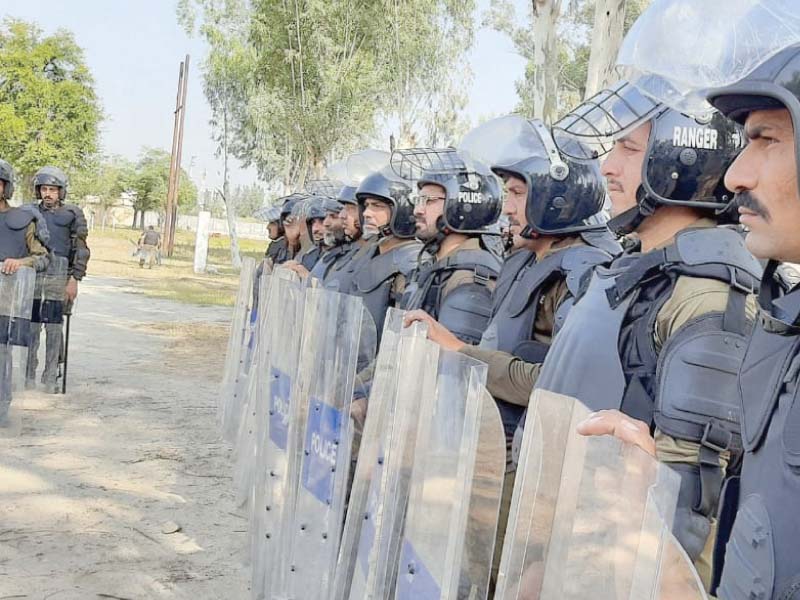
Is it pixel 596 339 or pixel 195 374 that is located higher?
pixel 596 339

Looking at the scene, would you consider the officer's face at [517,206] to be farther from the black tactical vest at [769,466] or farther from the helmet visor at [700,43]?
the black tactical vest at [769,466]

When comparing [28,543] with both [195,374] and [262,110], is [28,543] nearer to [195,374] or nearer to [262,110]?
[195,374]

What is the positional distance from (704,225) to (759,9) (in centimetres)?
78

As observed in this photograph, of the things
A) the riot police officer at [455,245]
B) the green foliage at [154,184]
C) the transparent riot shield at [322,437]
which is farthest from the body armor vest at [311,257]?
the green foliage at [154,184]

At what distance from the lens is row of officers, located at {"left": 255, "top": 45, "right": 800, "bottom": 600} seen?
1.42 m

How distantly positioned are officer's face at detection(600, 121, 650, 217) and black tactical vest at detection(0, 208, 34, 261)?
20.8ft

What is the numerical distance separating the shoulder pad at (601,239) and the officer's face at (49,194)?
7.01 m

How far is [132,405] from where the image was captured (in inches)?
→ 350

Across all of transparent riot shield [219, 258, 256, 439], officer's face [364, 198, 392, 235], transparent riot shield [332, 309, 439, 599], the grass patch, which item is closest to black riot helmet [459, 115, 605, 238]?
transparent riot shield [332, 309, 439, 599]

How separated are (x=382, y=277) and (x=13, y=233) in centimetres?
432

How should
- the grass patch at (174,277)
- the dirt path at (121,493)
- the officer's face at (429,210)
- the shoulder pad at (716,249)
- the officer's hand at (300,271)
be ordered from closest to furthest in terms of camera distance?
the shoulder pad at (716,249) → the officer's face at (429,210) → the dirt path at (121,493) → the officer's hand at (300,271) → the grass patch at (174,277)

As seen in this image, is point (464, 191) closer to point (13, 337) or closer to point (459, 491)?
point (459, 491)

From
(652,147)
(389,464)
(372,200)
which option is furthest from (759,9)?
(372,200)

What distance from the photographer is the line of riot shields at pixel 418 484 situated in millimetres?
1400
